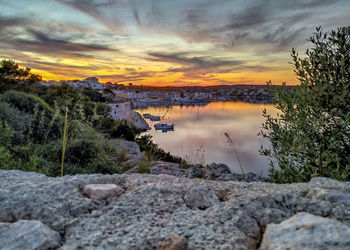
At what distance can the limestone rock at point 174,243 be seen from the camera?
1387 mm

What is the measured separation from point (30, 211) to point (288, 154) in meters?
4.75

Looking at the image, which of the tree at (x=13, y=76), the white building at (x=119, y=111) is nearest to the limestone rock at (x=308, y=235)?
the white building at (x=119, y=111)

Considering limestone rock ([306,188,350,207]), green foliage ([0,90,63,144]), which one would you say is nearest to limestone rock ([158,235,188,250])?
limestone rock ([306,188,350,207])

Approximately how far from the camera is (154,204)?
1997 mm

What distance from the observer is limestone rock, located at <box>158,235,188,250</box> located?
1.39m

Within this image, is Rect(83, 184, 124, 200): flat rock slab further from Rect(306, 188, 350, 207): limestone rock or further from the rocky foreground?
Rect(306, 188, 350, 207): limestone rock

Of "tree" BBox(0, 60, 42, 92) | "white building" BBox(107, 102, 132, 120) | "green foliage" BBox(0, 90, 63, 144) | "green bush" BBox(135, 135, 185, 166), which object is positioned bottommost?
"green bush" BBox(135, 135, 185, 166)

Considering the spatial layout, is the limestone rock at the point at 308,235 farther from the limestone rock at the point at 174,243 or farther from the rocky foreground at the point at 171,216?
the limestone rock at the point at 174,243

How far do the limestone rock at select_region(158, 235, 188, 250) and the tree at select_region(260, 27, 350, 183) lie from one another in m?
3.60

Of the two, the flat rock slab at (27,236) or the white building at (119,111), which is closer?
the flat rock slab at (27,236)

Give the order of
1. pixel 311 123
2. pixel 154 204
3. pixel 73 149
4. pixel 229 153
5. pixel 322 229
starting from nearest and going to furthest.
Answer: pixel 322 229 < pixel 154 204 < pixel 311 123 < pixel 73 149 < pixel 229 153

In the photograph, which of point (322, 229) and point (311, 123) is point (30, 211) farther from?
point (311, 123)

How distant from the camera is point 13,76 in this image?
26.1 meters

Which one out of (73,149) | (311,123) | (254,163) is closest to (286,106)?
(311,123)
